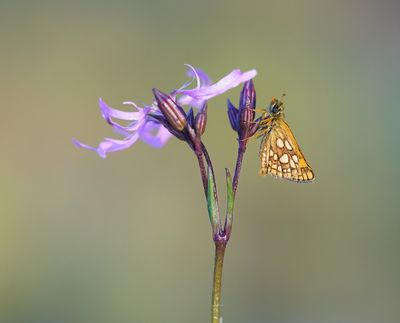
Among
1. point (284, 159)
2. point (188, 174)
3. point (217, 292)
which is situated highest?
point (188, 174)

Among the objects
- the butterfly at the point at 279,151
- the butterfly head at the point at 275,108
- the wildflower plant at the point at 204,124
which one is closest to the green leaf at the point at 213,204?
the wildflower plant at the point at 204,124

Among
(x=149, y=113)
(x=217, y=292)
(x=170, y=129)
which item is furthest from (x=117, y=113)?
(x=217, y=292)

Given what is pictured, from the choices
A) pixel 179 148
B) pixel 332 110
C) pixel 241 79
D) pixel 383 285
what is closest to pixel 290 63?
pixel 332 110

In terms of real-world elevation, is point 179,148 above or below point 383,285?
above

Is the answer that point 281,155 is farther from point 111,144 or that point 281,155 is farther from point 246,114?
point 111,144

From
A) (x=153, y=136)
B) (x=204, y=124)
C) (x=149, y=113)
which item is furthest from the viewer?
(x=153, y=136)

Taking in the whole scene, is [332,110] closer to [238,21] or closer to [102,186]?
[238,21]
